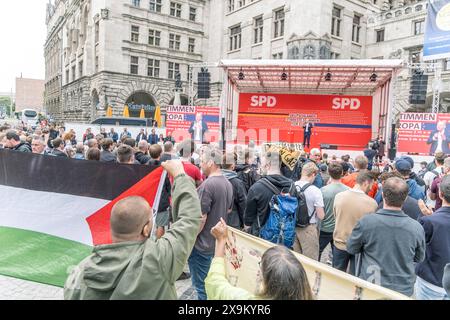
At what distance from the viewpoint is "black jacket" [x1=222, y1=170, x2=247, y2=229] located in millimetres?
4301

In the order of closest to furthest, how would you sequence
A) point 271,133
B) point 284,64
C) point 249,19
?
point 284,64
point 271,133
point 249,19

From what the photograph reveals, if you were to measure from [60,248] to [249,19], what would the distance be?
3259cm

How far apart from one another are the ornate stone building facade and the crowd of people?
24365 millimetres

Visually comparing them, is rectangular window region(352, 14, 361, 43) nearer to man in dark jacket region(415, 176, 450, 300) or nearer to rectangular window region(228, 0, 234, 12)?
rectangular window region(228, 0, 234, 12)

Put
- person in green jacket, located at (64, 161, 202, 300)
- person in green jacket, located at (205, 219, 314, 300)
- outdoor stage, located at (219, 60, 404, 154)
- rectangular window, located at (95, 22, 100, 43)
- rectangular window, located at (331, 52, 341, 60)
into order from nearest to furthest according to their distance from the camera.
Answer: person in green jacket, located at (205, 219, 314, 300) < person in green jacket, located at (64, 161, 202, 300) < outdoor stage, located at (219, 60, 404, 154) < rectangular window, located at (331, 52, 341, 60) < rectangular window, located at (95, 22, 100, 43)

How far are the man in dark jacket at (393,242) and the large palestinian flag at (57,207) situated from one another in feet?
6.74

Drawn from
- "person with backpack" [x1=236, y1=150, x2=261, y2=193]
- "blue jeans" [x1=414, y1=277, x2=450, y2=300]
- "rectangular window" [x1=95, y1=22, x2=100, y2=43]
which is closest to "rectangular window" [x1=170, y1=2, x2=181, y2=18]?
"rectangular window" [x1=95, y1=22, x2=100, y2=43]

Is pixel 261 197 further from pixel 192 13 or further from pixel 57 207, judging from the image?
pixel 192 13

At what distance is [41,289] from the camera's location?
163 inches

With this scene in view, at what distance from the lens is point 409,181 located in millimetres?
4590

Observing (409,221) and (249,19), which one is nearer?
(409,221)

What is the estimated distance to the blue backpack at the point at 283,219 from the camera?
3547mm
